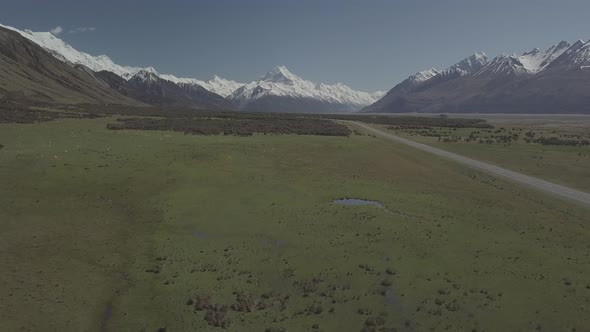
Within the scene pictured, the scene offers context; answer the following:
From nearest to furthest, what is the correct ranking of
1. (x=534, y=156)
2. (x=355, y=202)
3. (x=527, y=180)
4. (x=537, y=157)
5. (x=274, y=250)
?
1. (x=274, y=250)
2. (x=355, y=202)
3. (x=527, y=180)
4. (x=537, y=157)
5. (x=534, y=156)

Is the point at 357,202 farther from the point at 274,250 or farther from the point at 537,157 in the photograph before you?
the point at 537,157

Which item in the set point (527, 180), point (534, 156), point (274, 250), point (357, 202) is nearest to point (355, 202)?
point (357, 202)

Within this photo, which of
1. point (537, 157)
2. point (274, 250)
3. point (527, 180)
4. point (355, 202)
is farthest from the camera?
point (537, 157)

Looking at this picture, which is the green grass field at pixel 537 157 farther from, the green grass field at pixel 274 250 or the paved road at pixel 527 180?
the green grass field at pixel 274 250

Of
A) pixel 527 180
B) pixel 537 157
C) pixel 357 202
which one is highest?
pixel 537 157

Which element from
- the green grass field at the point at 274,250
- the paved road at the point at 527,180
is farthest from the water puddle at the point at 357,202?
the paved road at the point at 527,180

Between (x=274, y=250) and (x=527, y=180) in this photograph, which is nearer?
(x=274, y=250)

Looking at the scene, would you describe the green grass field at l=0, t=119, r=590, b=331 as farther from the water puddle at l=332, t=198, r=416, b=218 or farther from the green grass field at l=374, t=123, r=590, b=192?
the green grass field at l=374, t=123, r=590, b=192
